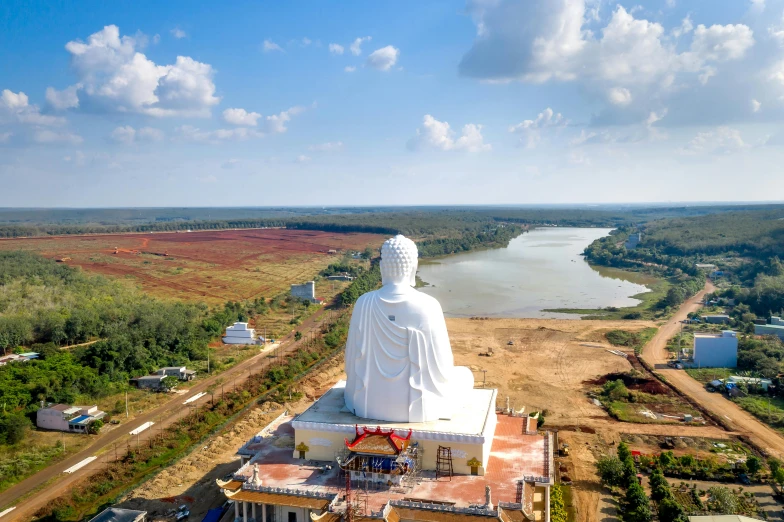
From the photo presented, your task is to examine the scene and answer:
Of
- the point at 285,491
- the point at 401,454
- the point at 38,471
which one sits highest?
the point at 401,454

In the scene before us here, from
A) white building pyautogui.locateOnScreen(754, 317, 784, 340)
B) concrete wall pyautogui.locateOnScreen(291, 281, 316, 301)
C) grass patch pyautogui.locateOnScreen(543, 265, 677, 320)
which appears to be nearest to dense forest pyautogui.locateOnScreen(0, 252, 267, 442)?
concrete wall pyautogui.locateOnScreen(291, 281, 316, 301)

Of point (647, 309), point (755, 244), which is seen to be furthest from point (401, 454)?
point (755, 244)

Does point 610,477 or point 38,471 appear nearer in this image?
point 610,477

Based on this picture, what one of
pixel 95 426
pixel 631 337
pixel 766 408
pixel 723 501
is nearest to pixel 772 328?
pixel 631 337

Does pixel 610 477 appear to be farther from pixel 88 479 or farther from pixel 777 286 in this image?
pixel 777 286

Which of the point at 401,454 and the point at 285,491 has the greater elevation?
the point at 401,454

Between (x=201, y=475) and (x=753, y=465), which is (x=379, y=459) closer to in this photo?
(x=201, y=475)

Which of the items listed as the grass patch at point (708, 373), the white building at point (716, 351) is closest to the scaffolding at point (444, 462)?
the grass patch at point (708, 373)
